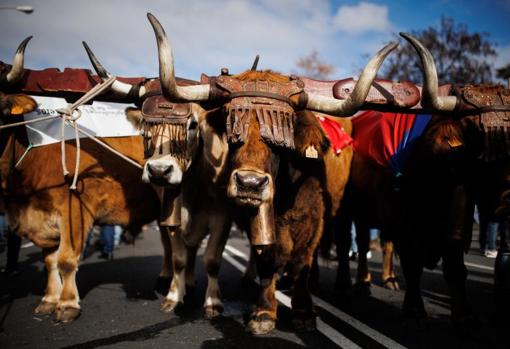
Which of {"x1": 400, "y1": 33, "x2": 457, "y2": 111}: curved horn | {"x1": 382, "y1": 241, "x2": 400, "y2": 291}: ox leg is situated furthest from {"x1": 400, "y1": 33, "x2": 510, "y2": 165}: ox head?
{"x1": 382, "y1": 241, "x2": 400, "y2": 291}: ox leg

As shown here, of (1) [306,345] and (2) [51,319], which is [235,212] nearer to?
(1) [306,345]

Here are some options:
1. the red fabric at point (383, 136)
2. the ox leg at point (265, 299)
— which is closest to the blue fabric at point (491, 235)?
the red fabric at point (383, 136)

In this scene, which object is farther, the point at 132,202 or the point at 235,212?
the point at 132,202

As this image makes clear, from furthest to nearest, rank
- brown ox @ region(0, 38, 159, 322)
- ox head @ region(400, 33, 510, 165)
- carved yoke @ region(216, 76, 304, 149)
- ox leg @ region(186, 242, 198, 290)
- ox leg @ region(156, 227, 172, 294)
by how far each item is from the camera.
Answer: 1. ox leg @ region(156, 227, 172, 294)
2. ox leg @ region(186, 242, 198, 290)
3. brown ox @ region(0, 38, 159, 322)
4. ox head @ region(400, 33, 510, 165)
5. carved yoke @ region(216, 76, 304, 149)

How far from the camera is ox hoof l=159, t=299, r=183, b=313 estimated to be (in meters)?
4.57

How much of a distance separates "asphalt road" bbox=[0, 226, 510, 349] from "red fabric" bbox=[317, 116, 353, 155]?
2.12 meters

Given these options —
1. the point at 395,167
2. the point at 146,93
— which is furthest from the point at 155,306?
the point at 395,167

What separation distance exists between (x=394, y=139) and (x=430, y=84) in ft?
3.83

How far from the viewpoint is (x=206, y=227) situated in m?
4.59

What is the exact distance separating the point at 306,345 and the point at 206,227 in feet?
6.16

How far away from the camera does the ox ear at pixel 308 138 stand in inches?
138

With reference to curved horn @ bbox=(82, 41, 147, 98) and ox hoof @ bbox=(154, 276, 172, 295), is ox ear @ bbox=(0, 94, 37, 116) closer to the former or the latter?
curved horn @ bbox=(82, 41, 147, 98)

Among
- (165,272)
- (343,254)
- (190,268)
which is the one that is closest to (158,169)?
(190,268)

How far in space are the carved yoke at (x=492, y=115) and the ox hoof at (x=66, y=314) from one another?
460cm
